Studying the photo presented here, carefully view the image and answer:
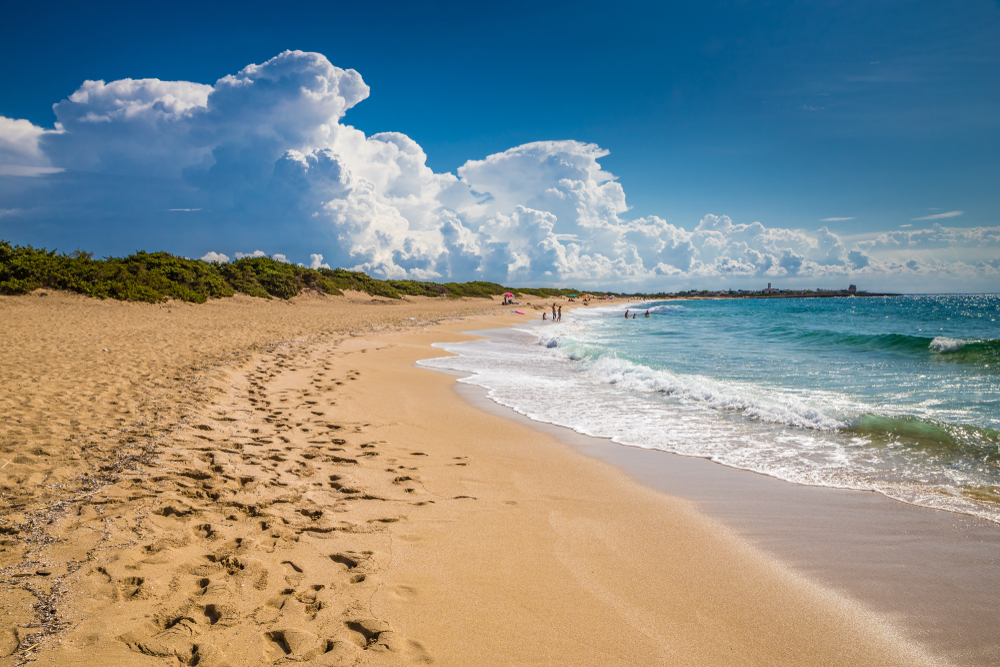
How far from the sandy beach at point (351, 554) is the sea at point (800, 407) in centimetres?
201

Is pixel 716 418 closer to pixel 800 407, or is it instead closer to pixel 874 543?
pixel 800 407

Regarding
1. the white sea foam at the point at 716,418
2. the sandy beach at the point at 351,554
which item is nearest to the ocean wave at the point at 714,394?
the white sea foam at the point at 716,418

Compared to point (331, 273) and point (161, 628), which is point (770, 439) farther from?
point (331, 273)

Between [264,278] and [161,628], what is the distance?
3491 centimetres

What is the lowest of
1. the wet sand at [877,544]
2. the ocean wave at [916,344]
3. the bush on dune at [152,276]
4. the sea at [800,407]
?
the wet sand at [877,544]

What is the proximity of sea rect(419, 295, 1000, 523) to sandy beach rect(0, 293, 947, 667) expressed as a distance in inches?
79.2

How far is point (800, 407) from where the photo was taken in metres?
7.93

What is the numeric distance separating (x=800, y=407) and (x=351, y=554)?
806 centimetres

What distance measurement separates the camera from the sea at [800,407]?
17.8 ft

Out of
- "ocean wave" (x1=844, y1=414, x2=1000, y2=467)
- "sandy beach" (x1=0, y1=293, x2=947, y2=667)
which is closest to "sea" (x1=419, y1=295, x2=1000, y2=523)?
"ocean wave" (x1=844, y1=414, x2=1000, y2=467)

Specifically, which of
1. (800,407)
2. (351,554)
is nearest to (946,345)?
(800,407)

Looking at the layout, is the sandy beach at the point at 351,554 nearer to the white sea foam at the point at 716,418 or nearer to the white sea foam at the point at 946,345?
the white sea foam at the point at 716,418

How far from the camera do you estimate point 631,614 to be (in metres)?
2.80

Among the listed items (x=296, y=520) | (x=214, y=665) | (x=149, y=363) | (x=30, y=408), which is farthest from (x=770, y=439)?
(x=149, y=363)
